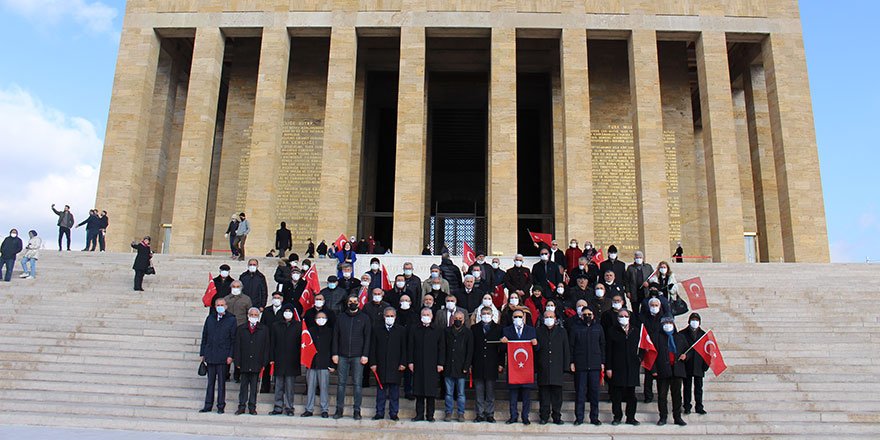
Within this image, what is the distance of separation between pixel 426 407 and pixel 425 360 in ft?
2.08

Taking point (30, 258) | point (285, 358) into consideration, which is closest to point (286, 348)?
point (285, 358)

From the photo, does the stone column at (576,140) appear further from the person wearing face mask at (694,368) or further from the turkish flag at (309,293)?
the person wearing face mask at (694,368)

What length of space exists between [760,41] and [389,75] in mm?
15071

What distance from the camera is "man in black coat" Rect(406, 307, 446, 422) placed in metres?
8.08

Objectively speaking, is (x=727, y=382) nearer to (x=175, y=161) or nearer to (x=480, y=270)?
(x=480, y=270)

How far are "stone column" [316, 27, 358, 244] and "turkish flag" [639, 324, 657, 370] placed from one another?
14.7 metres

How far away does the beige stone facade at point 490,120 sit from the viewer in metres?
21.8

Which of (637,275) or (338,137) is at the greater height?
(338,137)

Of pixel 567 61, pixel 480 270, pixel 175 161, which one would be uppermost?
pixel 567 61

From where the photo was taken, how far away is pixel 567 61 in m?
22.7

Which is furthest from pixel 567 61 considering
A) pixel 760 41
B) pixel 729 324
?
pixel 729 324

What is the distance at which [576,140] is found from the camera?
72.2ft

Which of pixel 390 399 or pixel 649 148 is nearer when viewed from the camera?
pixel 390 399

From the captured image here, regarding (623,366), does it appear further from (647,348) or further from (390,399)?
(390,399)
